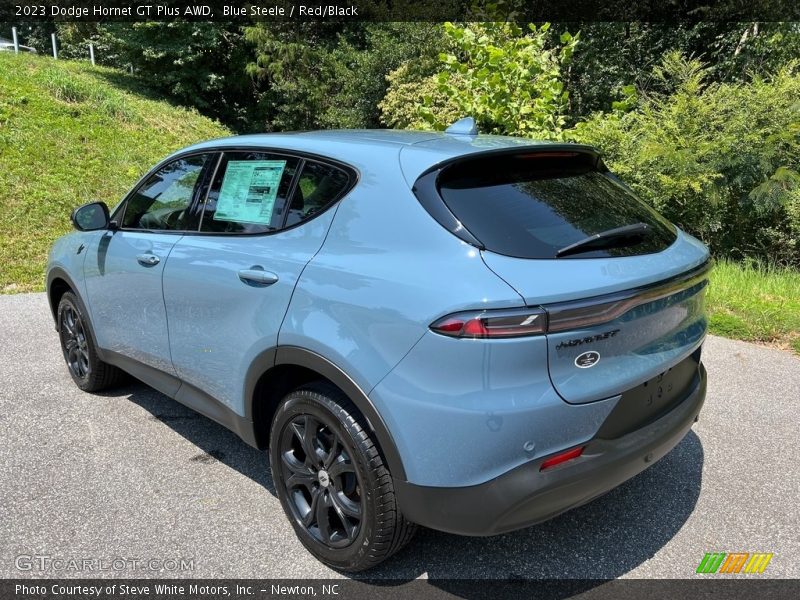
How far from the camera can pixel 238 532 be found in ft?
9.27

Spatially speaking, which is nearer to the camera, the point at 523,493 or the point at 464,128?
the point at 523,493

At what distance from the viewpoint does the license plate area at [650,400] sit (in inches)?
89.3

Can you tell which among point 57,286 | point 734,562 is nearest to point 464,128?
point 734,562

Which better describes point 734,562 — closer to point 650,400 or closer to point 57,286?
point 650,400

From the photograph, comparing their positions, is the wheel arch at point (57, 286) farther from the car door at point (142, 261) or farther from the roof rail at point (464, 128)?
the roof rail at point (464, 128)

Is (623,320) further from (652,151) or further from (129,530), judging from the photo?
(652,151)

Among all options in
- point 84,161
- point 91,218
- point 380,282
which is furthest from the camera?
point 84,161

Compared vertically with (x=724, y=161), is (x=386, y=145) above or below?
above

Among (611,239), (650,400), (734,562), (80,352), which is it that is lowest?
(80,352)

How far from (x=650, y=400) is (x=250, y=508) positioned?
74.1 inches

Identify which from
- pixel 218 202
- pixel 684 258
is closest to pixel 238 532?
pixel 218 202

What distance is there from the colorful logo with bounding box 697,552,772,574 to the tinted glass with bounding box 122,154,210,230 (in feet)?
9.17
